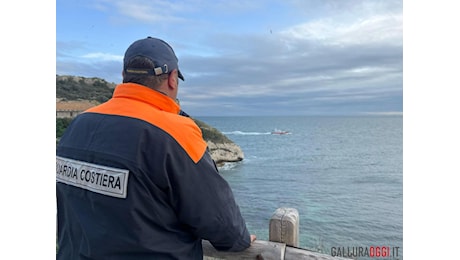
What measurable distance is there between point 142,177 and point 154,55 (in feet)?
1.51

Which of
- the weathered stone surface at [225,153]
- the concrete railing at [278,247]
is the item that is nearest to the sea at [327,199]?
the weathered stone surface at [225,153]

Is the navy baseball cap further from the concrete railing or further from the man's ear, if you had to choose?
the concrete railing

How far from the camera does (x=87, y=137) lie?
1.37m

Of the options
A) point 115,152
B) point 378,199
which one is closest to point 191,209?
point 115,152

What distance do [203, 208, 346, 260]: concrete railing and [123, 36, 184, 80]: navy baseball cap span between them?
846mm

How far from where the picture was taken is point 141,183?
1259 millimetres

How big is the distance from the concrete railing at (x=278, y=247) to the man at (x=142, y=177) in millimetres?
331

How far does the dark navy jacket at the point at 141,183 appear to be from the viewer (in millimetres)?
1259

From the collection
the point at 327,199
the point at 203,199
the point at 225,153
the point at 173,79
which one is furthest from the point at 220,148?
the point at 203,199

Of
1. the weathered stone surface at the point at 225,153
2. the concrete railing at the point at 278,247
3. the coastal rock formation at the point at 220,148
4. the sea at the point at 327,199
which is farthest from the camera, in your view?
the weathered stone surface at the point at 225,153

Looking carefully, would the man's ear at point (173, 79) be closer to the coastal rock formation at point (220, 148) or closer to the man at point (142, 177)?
the man at point (142, 177)

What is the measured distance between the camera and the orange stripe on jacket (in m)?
1.28
